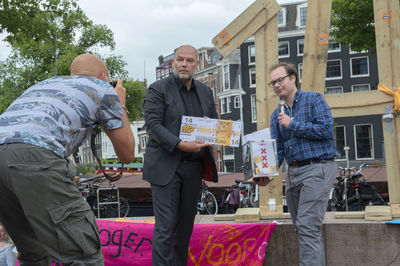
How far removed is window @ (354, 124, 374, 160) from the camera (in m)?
40.4

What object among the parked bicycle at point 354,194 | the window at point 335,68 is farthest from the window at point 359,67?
the parked bicycle at point 354,194

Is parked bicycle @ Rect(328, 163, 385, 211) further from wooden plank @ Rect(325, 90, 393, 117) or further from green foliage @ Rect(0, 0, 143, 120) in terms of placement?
green foliage @ Rect(0, 0, 143, 120)

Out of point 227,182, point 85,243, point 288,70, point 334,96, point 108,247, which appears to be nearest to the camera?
point 85,243

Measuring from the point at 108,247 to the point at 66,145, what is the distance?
2631 millimetres

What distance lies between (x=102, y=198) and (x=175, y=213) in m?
11.7

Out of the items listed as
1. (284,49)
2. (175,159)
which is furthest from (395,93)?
(284,49)

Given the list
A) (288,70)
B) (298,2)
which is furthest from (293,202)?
(298,2)

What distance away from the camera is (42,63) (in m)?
36.9

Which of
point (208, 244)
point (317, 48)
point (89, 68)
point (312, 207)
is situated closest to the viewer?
point (89, 68)

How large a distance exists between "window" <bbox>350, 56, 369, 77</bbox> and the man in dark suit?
Result: 3861cm

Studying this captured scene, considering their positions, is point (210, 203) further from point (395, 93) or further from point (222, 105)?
point (222, 105)

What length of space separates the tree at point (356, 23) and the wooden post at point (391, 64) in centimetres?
1186

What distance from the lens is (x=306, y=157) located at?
3797 mm

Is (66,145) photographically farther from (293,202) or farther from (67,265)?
(293,202)
